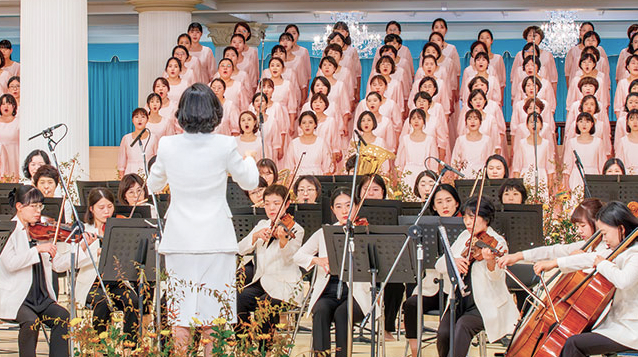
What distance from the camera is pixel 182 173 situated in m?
4.18

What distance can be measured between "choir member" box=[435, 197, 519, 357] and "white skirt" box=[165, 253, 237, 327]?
1285 mm

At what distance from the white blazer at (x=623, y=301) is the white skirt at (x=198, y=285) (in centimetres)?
159

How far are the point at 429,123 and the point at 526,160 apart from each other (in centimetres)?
105

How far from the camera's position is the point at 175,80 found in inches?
456

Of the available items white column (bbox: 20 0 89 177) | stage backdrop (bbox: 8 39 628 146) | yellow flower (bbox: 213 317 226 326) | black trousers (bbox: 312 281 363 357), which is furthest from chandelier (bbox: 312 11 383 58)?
yellow flower (bbox: 213 317 226 326)

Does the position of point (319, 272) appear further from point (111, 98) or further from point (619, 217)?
point (111, 98)

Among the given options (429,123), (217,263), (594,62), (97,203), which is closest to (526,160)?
(429,123)

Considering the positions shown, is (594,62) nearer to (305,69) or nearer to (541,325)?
(305,69)

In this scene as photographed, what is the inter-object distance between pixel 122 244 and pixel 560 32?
990 cm

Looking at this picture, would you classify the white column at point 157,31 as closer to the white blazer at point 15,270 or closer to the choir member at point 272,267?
the choir member at point 272,267

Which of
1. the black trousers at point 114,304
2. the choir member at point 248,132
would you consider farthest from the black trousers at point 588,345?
the choir member at point 248,132

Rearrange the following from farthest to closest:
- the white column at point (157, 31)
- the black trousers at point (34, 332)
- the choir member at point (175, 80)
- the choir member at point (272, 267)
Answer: the white column at point (157, 31) < the choir member at point (175, 80) < the choir member at point (272, 267) < the black trousers at point (34, 332)

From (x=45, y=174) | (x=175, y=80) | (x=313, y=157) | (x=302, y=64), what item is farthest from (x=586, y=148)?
(x=45, y=174)

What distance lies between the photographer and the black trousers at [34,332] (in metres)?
5.14
